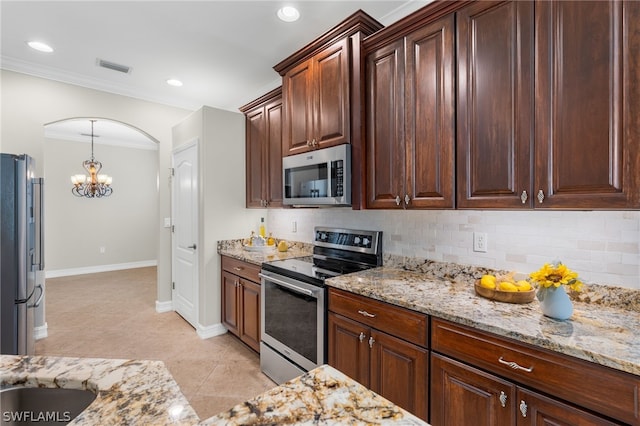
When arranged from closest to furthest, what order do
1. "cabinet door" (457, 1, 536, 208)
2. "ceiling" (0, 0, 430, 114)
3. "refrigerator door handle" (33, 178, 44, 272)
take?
"cabinet door" (457, 1, 536, 208) → "ceiling" (0, 0, 430, 114) → "refrigerator door handle" (33, 178, 44, 272)

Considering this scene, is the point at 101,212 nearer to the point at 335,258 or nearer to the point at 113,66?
the point at 113,66

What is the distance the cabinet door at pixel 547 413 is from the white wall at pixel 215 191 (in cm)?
286

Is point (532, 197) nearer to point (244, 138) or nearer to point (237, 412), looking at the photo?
point (237, 412)

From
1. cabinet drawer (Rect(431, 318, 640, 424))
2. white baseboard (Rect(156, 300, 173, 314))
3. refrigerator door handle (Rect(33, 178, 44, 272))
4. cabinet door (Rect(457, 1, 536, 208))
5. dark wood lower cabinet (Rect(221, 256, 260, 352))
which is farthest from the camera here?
white baseboard (Rect(156, 300, 173, 314))

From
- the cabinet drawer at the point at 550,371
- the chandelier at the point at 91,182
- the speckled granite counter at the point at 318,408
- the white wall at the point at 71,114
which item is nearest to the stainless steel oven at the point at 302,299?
the cabinet drawer at the point at 550,371

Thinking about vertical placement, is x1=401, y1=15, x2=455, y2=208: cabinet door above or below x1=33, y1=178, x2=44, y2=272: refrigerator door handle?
above

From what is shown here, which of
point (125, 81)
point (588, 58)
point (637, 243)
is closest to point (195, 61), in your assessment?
point (125, 81)

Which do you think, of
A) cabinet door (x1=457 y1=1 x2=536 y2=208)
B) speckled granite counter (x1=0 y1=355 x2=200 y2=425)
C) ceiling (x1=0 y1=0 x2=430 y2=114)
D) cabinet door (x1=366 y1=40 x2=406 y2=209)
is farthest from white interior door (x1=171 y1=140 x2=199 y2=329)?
cabinet door (x1=457 y1=1 x2=536 y2=208)

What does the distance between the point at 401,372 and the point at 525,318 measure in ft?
2.13

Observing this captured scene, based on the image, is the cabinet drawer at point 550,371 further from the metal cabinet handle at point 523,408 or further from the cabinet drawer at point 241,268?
the cabinet drawer at point 241,268

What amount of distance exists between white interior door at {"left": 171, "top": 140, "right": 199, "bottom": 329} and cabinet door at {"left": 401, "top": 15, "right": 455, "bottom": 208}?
2398 mm

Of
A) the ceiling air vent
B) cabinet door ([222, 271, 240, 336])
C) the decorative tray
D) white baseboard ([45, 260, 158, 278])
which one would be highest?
the ceiling air vent

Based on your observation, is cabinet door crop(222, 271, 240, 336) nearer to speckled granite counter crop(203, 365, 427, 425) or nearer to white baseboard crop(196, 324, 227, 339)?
white baseboard crop(196, 324, 227, 339)

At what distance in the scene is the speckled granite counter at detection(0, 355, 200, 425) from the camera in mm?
617
